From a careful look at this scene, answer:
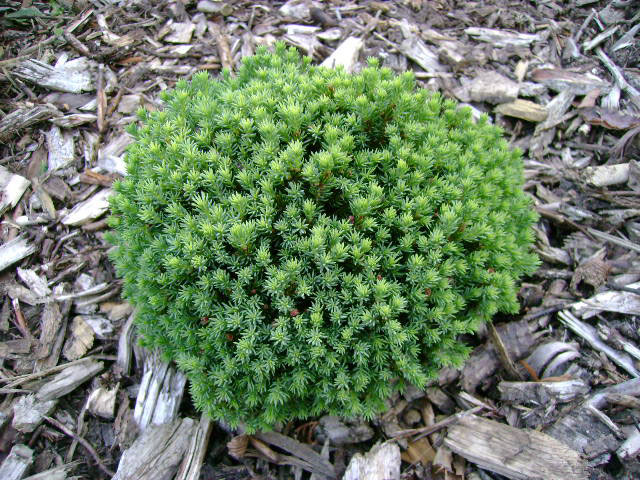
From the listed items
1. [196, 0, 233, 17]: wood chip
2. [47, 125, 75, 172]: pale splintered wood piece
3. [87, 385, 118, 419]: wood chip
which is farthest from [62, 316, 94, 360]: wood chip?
[196, 0, 233, 17]: wood chip

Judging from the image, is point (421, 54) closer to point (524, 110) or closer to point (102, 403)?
point (524, 110)

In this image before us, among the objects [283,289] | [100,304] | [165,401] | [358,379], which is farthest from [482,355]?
[100,304]

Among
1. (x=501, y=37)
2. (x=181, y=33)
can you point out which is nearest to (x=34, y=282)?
(x=181, y=33)

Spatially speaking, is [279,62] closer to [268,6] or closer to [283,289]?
[283,289]

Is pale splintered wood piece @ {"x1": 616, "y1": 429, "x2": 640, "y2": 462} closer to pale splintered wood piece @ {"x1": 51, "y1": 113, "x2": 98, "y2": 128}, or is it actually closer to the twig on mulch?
the twig on mulch

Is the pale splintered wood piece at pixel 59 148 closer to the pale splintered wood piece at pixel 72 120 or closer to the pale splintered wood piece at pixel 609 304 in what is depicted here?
the pale splintered wood piece at pixel 72 120
